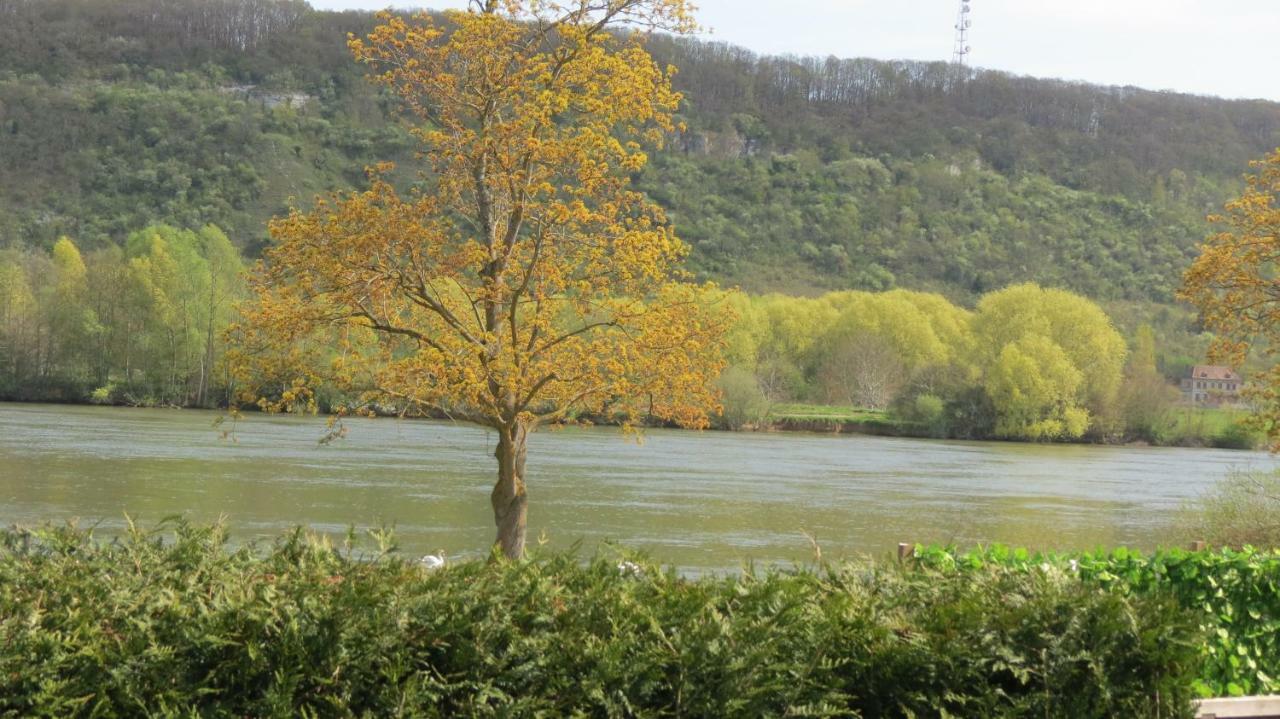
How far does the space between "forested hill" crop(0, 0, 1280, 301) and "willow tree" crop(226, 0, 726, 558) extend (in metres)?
91.7

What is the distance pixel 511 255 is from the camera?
53.0ft

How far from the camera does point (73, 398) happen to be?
71.7 m

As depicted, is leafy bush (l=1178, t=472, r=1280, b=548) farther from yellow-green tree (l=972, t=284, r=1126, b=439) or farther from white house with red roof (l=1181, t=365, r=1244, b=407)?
white house with red roof (l=1181, t=365, r=1244, b=407)

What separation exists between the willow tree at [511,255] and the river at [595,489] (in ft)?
4.47

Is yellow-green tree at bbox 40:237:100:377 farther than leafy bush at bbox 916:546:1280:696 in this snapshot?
Yes

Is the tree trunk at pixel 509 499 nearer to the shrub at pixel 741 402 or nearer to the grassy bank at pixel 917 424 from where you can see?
the shrub at pixel 741 402

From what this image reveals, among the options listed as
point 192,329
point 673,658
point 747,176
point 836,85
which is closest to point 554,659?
point 673,658

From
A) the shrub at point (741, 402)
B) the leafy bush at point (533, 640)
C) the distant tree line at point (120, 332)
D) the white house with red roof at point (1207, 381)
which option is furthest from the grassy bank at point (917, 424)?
the leafy bush at point (533, 640)

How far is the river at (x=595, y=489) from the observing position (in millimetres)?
26562

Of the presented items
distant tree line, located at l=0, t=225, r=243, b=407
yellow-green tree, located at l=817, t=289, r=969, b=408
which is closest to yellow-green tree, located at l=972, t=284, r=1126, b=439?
yellow-green tree, located at l=817, t=289, r=969, b=408

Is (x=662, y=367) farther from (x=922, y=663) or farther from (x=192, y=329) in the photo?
(x=192, y=329)

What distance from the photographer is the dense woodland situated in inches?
2975

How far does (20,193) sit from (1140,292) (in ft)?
348

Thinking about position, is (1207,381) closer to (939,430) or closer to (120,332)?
(939,430)
